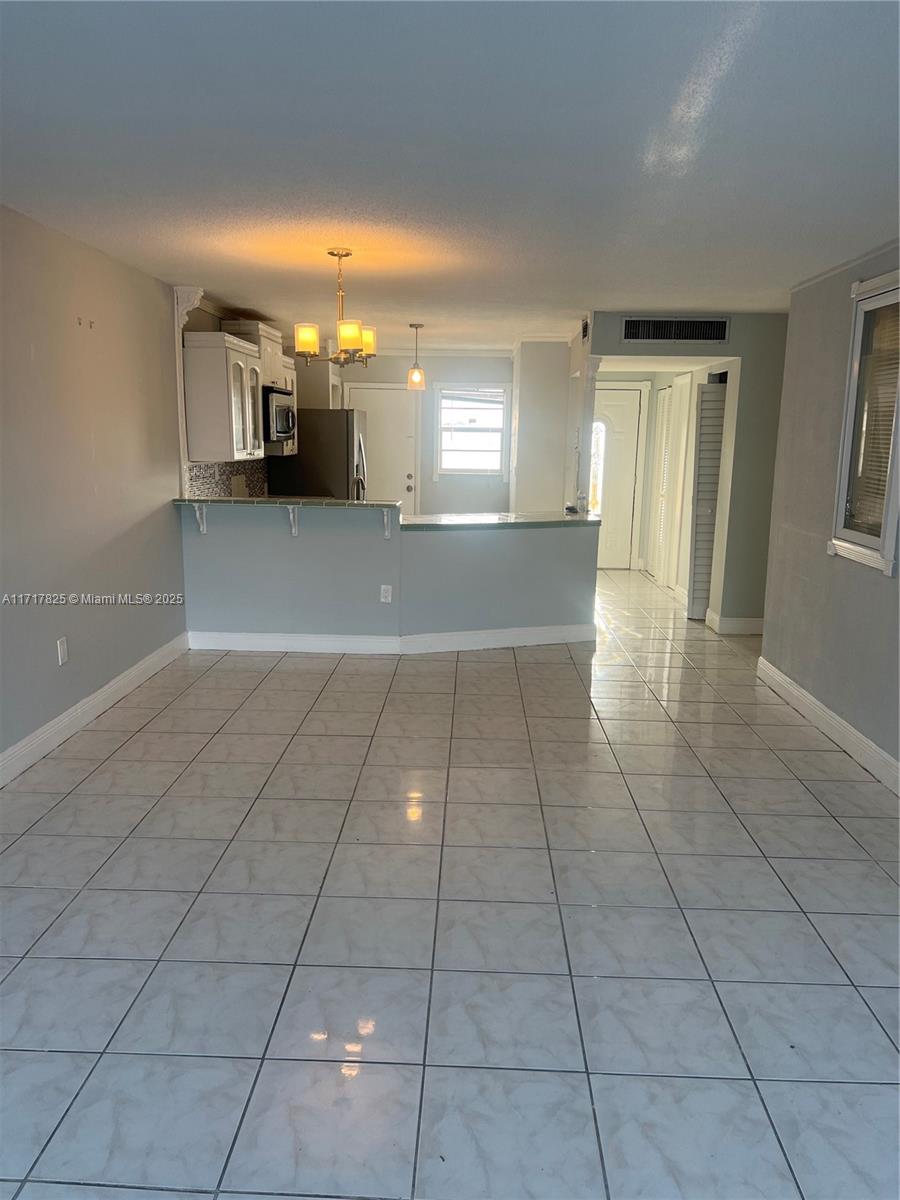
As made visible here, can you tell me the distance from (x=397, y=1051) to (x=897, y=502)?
284cm

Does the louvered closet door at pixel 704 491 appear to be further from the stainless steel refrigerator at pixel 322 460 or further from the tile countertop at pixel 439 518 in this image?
the stainless steel refrigerator at pixel 322 460

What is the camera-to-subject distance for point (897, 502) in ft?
10.8

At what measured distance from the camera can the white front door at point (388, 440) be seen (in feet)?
28.6

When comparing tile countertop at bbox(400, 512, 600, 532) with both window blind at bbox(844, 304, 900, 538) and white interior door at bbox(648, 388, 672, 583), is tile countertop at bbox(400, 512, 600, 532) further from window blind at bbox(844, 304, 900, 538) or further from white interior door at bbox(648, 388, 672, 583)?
white interior door at bbox(648, 388, 672, 583)

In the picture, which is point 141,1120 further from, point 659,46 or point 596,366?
point 596,366

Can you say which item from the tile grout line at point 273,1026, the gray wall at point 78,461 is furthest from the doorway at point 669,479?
the tile grout line at point 273,1026

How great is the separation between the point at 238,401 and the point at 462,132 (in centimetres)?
328

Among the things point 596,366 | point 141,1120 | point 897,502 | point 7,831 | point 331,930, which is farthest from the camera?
point 596,366

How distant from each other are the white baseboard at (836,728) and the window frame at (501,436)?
4539 mm

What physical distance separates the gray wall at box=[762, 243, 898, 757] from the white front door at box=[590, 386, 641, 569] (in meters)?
3.67

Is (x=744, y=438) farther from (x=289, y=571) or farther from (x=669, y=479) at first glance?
(x=289, y=571)

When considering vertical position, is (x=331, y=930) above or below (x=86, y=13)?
below

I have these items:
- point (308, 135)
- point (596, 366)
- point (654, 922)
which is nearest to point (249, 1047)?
point (654, 922)

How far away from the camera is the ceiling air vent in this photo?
18.0 ft
